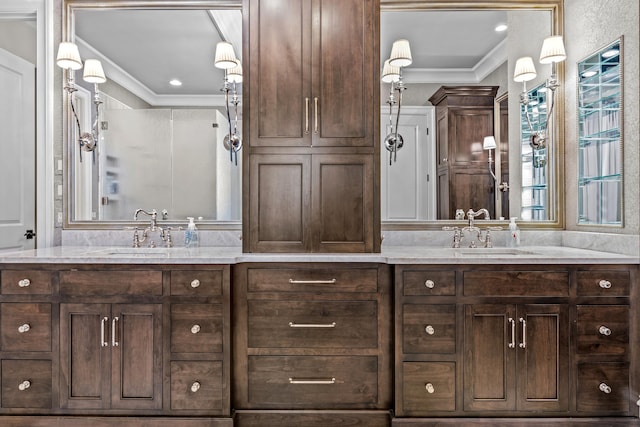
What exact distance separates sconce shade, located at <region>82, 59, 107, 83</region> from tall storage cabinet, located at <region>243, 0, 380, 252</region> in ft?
3.85

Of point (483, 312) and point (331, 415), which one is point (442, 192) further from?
point (331, 415)

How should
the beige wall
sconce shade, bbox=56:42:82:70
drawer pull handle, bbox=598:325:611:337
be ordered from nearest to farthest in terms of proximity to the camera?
drawer pull handle, bbox=598:325:611:337 < the beige wall < sconce shade, bbox=56:42:82:70

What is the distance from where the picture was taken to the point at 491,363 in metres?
1.98

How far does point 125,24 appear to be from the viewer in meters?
2.61

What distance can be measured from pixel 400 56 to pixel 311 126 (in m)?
0.91

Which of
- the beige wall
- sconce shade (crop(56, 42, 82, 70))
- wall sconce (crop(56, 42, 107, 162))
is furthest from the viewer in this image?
wall sconce (crop(56, 42, 107, 162))

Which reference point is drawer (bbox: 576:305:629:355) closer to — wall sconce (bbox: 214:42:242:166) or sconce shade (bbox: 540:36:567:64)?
sconce shade (bbox: 540:36:567:64)

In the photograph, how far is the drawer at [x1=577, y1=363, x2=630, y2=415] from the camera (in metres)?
1.98

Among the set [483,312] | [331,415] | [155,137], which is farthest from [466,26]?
[331,415]

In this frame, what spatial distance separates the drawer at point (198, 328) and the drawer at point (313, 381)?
22 cm

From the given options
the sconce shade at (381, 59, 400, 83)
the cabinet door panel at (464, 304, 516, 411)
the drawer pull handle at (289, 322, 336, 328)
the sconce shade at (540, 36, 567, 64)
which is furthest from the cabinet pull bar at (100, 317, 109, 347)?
the sconce shade at (540, 36, 567, 64)

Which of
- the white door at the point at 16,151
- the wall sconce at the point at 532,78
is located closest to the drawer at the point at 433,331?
the wall sconce at the point at 532,78

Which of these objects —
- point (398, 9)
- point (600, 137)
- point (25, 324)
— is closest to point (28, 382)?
point (25, 324)

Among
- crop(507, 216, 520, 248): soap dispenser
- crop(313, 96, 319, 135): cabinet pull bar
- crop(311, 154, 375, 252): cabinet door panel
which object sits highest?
crop(313, 96, 319, 135): cabinet pull bar
